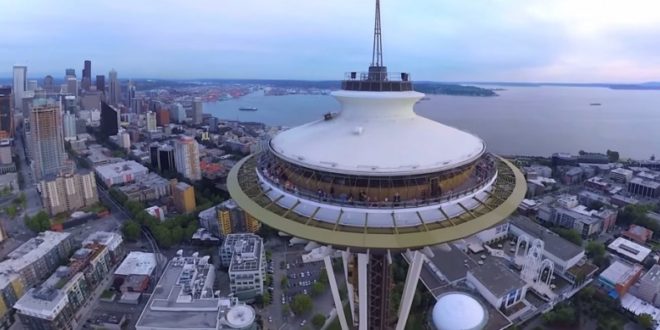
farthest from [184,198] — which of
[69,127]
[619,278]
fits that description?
[69,127]

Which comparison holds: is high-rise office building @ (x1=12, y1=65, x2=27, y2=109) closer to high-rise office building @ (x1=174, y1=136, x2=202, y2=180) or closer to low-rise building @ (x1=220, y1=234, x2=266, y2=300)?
high-rise office building @ (x1=174, y1=136, x2=202, y2=180)

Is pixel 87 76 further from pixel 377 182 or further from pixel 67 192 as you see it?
pixel 377 182

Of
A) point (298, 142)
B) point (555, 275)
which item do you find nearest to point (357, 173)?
point (298, 142)

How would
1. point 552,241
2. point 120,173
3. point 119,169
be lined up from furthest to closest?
point 119,169
point 120,173
point 552,241

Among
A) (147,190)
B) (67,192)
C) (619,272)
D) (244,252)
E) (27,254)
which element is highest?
(67,192)

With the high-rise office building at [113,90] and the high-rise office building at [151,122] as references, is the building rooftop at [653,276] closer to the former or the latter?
the high-rise office building at [151,122]

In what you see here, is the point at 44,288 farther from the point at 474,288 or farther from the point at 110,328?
the point at 474,288

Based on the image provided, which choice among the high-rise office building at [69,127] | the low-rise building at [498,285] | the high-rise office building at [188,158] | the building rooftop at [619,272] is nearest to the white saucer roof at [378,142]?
the low-rise building at [498,285]
